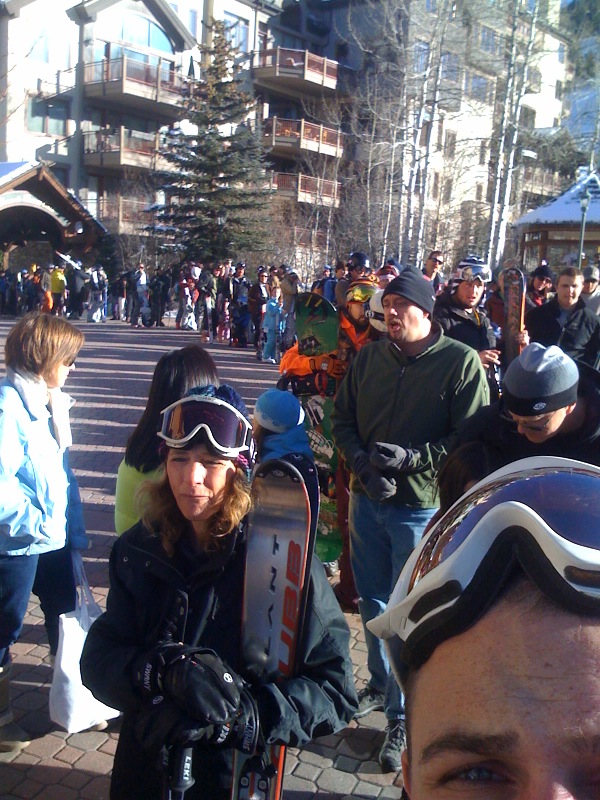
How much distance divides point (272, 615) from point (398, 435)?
65.0 inches

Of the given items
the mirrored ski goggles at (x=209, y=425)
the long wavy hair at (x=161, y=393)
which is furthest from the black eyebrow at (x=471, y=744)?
the long wavy hair at (x=161, y=393)

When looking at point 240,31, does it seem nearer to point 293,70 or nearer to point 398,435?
point 293,70

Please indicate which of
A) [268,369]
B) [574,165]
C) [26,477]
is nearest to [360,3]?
[574,165]

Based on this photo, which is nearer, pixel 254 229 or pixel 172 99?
pixel 254 229

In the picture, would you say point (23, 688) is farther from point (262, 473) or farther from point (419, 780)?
point (419, 780)

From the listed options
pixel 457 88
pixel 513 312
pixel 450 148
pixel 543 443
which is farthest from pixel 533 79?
pixel 543 443

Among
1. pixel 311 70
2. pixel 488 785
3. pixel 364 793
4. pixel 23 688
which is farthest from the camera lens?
pixel 311 70

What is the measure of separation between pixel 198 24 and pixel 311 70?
22.9ft

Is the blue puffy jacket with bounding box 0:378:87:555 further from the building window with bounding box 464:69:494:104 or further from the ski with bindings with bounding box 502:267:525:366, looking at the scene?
the building window with bounding box 464:69:494:104

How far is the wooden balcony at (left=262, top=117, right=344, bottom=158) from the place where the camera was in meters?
38.5

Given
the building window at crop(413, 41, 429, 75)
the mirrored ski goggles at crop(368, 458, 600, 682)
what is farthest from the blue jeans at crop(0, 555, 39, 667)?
the building window at crop(413, 41, 429, 75)

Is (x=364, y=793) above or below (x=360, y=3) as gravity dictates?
below

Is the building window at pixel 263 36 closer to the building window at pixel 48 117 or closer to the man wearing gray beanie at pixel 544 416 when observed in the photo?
the building window at pixel 48 117

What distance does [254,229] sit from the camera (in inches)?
1320
